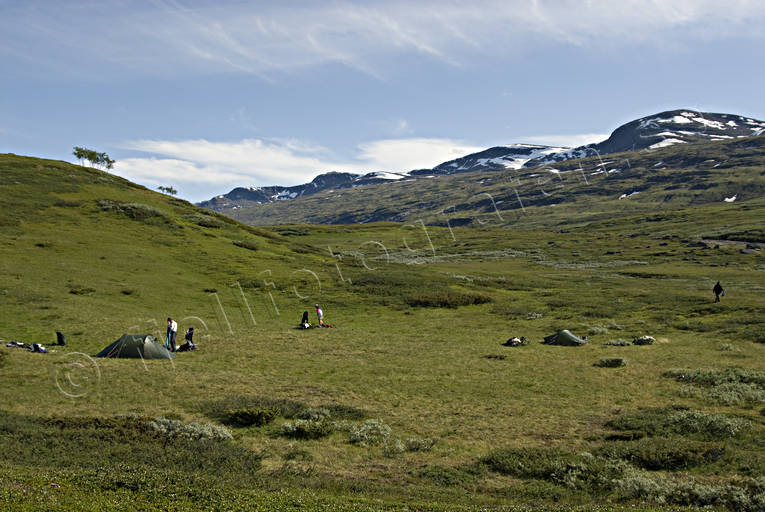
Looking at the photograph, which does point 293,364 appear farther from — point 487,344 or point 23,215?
point 23,215

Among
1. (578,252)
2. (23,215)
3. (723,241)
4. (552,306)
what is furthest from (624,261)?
(23,215)

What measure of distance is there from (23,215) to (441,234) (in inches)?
5737

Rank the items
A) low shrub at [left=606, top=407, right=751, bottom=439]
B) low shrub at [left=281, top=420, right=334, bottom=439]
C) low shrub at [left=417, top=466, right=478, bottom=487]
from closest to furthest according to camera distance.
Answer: low shrub at [left=417, top=466, right=478, bottom=487] < low shrub at [left=606, top=407, right=751, bottom=439] < low shrub at [left=281, top=420, right=334, bottom=439]

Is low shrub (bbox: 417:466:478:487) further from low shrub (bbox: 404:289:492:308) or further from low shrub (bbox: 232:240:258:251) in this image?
low shrub (bbox: 232:240:258:251)

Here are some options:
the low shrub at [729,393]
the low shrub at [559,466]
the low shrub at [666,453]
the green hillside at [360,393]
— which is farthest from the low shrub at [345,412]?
the low shrub at [729,393]

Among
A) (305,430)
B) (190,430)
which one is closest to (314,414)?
(305,430)

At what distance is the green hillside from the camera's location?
48.8 feet

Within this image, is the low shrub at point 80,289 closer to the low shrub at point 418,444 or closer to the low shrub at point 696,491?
the low shrub at point 418,444

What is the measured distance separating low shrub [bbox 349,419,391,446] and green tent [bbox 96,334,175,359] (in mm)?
16971

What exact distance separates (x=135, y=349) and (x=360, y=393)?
608 inches

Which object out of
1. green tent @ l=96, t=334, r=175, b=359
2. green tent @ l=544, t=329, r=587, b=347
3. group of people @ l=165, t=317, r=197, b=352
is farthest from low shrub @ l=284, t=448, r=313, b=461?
green tent @ l=544, t=329, r=587, b=347

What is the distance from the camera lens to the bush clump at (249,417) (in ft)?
69.8

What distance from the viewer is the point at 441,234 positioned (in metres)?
198

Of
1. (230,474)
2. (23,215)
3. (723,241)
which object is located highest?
(23,215)
